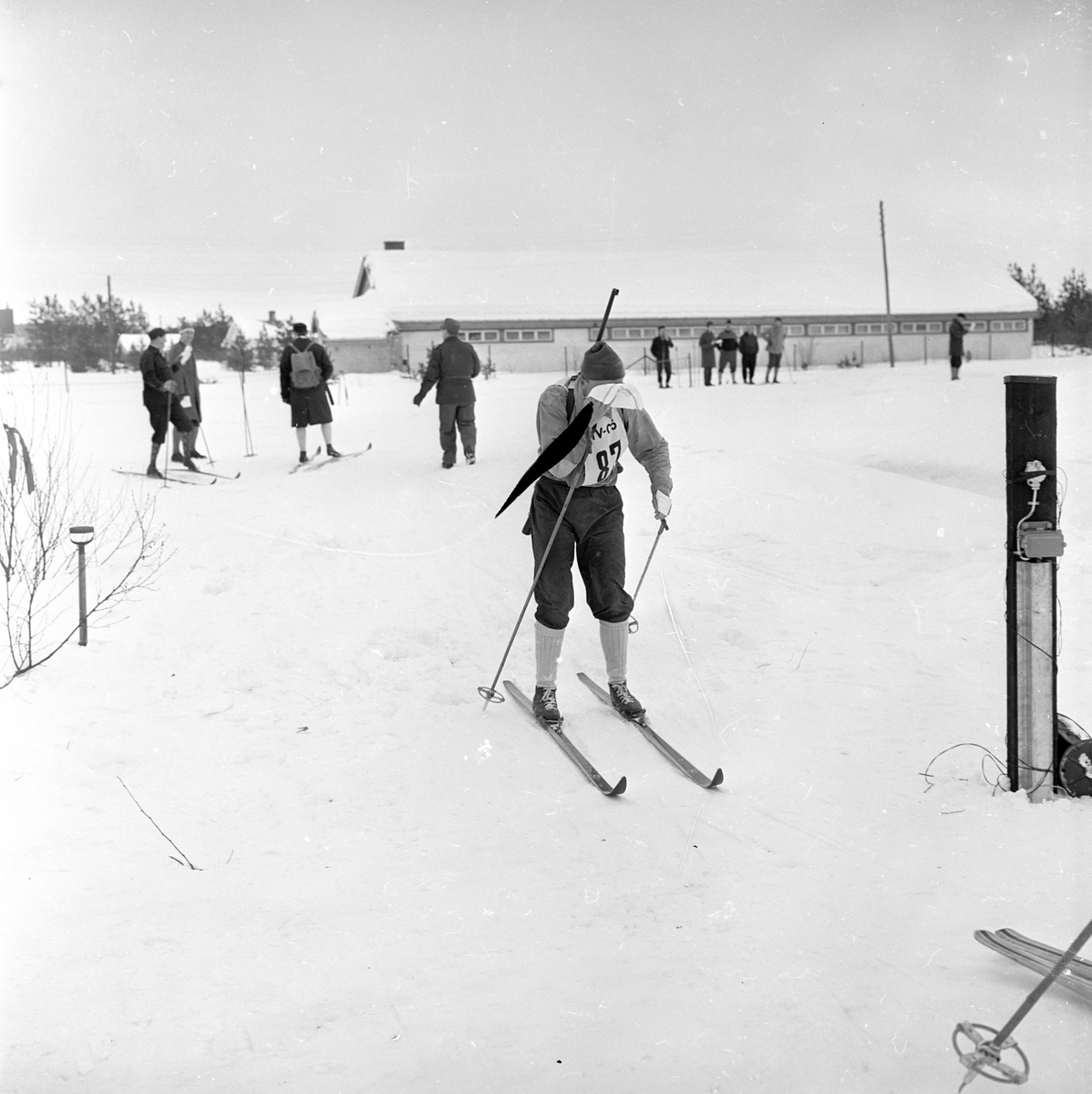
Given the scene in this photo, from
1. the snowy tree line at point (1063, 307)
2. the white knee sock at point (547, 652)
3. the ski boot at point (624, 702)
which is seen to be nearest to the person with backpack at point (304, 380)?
the white knee sock at point (547, 652)

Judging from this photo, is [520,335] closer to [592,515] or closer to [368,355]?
[368,355]

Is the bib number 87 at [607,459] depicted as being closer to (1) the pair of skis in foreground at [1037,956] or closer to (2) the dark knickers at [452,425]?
(1) the pair of skis in foreground at [1037,956]

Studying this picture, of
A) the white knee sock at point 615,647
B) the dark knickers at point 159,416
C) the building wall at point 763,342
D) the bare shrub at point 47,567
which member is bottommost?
the white knee sock at point 615,647

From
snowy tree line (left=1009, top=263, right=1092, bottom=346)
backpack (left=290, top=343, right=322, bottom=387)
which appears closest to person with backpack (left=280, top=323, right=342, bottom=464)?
backpack (left=290, top=343, right=322, bottom=387)

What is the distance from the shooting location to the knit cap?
4.93 metres

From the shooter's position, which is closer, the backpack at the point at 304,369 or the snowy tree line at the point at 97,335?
the backpack at the point at 304,369

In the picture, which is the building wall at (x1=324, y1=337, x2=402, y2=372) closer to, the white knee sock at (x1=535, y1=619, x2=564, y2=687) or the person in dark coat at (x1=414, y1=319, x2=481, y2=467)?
the person in dark coat at (x1=414, y1=319, x2=481, y2=467)

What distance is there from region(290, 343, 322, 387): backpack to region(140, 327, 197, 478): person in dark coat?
127cm

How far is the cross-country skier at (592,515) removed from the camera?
199 inches

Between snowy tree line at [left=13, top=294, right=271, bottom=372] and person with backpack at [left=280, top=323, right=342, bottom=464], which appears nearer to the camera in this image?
person with backpack at [left=280, top=323, right=342, bottom=464]

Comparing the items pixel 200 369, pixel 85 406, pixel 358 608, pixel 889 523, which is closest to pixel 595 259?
pixel 200 369

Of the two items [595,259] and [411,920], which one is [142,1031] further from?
[595,259]

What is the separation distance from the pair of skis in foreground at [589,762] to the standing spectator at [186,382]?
703 cm

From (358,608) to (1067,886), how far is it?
4605 millimetres
